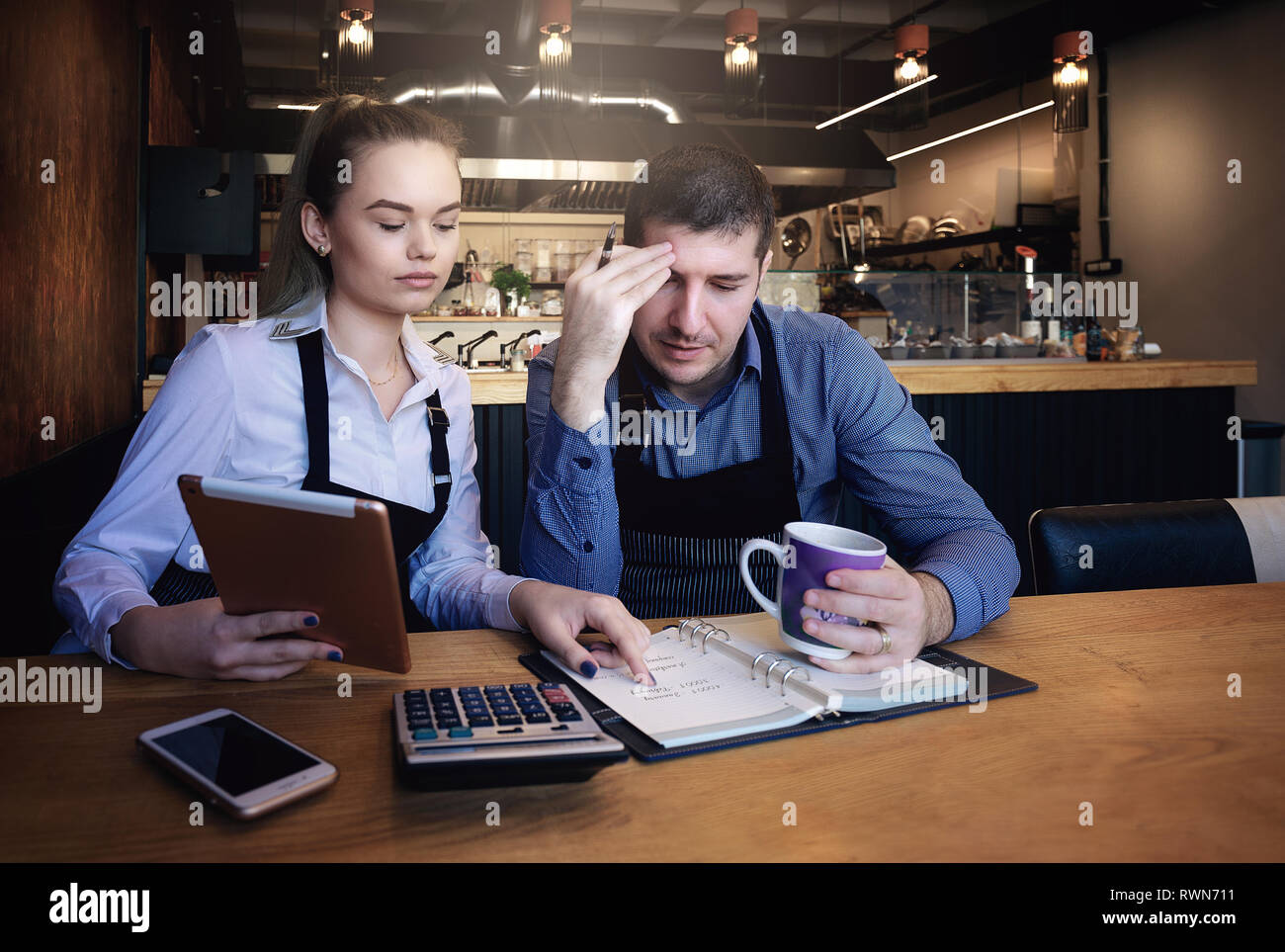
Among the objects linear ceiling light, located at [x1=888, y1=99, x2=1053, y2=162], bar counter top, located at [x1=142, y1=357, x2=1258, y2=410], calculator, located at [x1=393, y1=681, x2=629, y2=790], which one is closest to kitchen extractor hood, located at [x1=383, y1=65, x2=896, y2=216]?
linear ceiling light, located at [x1=888, y1=99, x2=1053, y2=162]

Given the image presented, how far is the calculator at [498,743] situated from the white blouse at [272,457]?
37 cm

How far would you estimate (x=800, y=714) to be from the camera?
828mm

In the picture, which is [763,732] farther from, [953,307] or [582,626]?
[953,307]

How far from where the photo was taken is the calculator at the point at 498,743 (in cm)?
69

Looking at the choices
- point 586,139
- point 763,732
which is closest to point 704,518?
point 763,732

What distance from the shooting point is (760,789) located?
0.71 metres

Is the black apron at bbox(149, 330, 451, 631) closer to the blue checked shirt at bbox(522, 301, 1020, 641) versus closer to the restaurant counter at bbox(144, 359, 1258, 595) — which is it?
the blue checked shirt at bbox(522, 301, 1020, 641)

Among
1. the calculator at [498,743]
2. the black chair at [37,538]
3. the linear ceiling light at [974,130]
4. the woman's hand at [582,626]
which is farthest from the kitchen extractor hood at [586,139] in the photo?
the calculator at [498,743]

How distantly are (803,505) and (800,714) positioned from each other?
782 mm

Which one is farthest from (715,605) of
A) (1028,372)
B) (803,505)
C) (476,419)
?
(1028,372)

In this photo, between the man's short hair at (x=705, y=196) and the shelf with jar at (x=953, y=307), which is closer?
the man's short hair at (x=705, y=196)

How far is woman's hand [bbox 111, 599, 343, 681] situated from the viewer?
0.88 metres

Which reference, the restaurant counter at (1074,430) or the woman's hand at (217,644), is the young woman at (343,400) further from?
the restaurant counter at (1074,430)

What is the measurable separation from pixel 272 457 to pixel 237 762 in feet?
2.28
